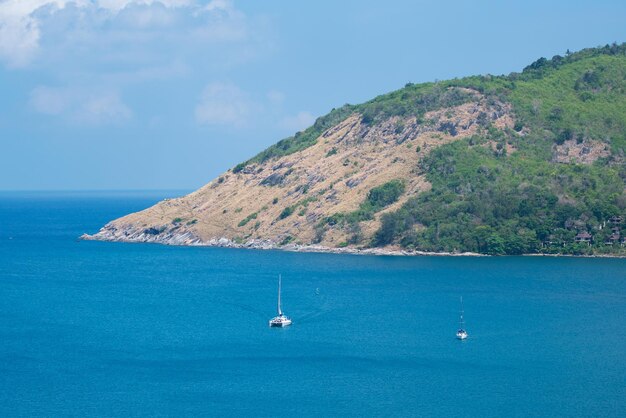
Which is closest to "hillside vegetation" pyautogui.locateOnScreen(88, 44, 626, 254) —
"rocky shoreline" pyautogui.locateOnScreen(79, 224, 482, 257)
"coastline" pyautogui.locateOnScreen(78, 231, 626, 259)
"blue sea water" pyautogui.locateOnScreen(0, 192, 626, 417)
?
"rocky shoreline" pyautogui.locateOnScreen(79, 224, 482, 257)

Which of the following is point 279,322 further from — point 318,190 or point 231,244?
point 318,190

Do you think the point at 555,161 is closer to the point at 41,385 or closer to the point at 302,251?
the point at 302,251

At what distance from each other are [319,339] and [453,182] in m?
74.4

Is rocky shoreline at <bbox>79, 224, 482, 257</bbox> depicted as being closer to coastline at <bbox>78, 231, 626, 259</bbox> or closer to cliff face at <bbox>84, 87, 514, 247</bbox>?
coastline at <bbox>78, 231, 626, 259</bbox>

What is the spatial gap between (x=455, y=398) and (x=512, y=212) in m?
81.3

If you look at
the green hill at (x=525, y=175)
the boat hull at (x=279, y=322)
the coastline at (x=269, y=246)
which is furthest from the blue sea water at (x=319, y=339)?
the green hill at (x=525, y=175)

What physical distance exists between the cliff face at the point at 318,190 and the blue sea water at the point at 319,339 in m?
23.4

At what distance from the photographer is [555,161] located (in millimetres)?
171500

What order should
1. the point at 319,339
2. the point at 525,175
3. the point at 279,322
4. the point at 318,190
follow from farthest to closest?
the point at 318,190
the point at 525,175
the point at 279,322
the point at 319,339

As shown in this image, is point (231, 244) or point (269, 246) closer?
point (269, 246)

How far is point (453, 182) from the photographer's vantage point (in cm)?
16450

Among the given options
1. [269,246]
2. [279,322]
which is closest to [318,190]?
[269,246]

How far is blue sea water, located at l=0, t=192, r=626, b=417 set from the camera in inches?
2945

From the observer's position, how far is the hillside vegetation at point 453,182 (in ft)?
501
